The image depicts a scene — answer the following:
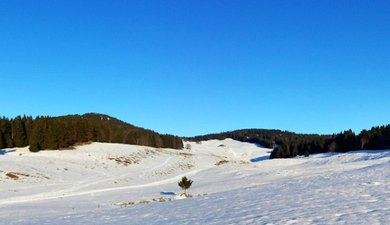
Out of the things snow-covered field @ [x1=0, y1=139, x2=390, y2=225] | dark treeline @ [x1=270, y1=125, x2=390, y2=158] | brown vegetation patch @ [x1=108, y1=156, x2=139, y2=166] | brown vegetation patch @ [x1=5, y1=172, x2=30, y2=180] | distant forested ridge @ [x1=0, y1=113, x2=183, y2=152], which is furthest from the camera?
dark treeline @ [x1=270, y1=125, x2=390, y2=158]

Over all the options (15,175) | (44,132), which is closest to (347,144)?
(44,132)

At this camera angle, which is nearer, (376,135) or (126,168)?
(126,168)

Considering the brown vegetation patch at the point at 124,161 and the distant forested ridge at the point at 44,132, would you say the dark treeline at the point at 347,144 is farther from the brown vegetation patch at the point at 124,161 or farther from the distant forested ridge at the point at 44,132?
the distant forested ridge at the point at 44,132

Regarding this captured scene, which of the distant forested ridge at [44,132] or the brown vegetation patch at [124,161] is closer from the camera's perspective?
the brown vegetation patch at [124,161]

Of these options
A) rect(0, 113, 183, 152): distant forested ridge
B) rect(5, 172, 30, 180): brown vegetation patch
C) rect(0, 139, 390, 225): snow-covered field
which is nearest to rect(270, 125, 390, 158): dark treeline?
rect(0, 139, 390, 225): snow-covered field

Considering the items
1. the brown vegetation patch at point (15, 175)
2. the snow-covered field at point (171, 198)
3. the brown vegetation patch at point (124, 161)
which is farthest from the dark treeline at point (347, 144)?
the brown vegetation patch at point (15, 175)

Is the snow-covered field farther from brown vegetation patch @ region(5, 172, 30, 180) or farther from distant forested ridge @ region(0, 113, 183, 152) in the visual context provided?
distant forested ridge @ region(0, 113, 183, 152)

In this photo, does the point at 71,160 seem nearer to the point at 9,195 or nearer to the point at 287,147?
the point at 9,195

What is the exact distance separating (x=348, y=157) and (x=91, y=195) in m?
50.9

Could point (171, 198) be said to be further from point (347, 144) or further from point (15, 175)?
point (347, 144)

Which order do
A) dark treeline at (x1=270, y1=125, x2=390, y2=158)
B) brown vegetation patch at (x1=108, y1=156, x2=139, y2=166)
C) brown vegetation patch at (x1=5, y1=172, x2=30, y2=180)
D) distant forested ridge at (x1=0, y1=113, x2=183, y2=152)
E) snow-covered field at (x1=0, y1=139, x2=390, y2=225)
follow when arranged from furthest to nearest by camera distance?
1. dark treeline at (x1=270, y1=125, x2=390, y2=158)
2. distant forested ridge at (x1=0, y1=113, x2=183, y2=152)
3. brown vegetation patch at (x1=108, y1=156, x2=139, y2=166)
4. brown vegetation patch at (x1=5, y1=172, x2=30, y2=180)
5. snow-covered field at (x1=0, y1=139, x2=390, y2=225)

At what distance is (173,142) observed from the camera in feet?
543

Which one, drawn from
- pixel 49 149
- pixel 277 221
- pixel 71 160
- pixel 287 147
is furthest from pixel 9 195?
pixel 287 147

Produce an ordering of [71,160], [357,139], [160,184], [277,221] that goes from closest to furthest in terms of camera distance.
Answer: [277,221] → [160,184] → [71,160] → [357,139]
